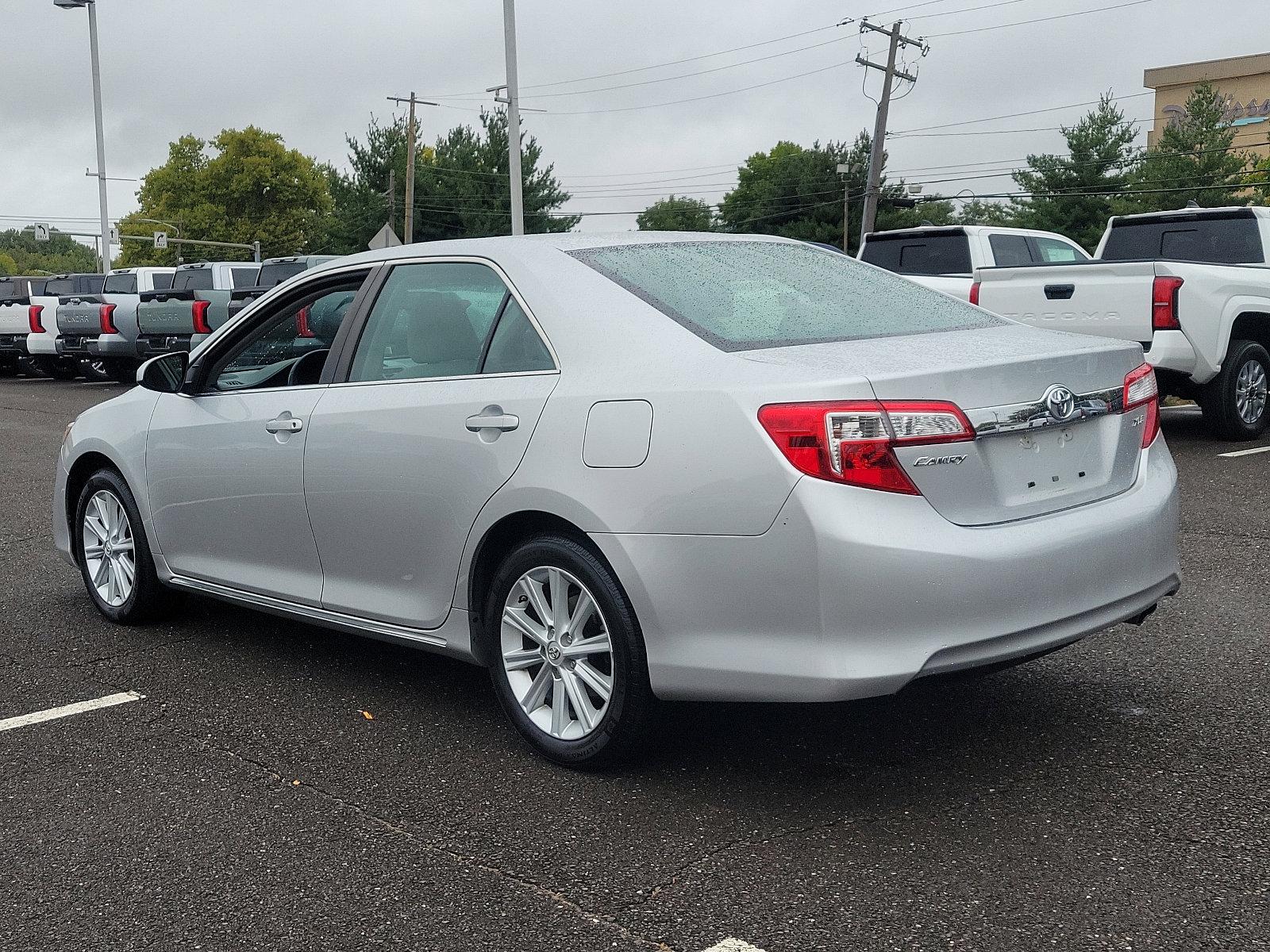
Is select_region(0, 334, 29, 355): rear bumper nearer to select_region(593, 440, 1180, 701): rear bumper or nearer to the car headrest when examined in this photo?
the car headrest

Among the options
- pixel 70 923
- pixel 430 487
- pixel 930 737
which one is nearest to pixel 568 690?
pixel 430 487

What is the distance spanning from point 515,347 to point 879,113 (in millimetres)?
41248

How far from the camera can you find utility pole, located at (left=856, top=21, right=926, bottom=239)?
41.2 meters

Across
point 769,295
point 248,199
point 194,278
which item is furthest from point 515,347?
point 248,199

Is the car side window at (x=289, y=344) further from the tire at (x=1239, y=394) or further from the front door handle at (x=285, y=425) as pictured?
the tire at (x=1239, y=394)

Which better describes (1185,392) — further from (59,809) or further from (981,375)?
(59,809)

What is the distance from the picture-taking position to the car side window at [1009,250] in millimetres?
14703

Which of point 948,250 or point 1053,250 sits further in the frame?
point 1053,250

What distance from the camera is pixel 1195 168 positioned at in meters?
61.2

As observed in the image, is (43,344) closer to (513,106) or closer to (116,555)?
(513,106)

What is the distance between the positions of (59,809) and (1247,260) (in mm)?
10706

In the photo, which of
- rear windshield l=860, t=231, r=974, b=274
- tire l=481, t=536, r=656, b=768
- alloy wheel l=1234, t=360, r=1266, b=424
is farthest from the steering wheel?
rear windshield l=860, t=231, r=974, b=274

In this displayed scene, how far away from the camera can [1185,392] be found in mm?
10883

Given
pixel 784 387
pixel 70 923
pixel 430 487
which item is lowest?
pixel 70 923
